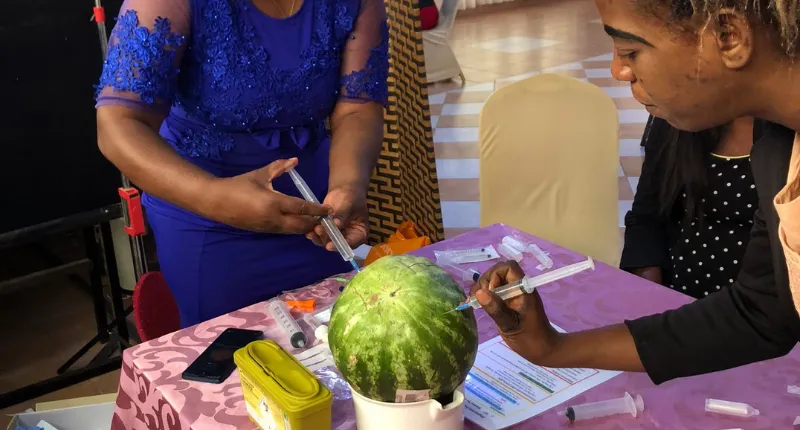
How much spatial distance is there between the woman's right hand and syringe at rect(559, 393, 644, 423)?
22.1 inches

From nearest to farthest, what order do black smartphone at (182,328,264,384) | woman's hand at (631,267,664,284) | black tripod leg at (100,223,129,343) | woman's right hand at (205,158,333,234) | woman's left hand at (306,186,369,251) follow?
black smartphone at (182,328,264,384)
woman's right hand at (205,158,333,234)
woman's left hand at (306,186,369,251)
woman's hand at (631,267,664,284)
black tripod leg at (100,223,129,343)

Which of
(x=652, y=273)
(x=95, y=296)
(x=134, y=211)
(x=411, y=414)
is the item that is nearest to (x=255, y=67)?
(x=411, y=414)

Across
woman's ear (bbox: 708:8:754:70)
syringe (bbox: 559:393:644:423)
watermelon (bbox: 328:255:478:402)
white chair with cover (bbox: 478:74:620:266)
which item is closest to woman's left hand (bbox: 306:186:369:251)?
watermelon (bbox: 328:255:478:402)

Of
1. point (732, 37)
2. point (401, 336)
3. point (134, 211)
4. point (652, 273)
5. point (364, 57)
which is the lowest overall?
point (652, 273)

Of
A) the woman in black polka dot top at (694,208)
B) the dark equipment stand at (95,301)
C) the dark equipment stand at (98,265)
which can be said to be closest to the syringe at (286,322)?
the woman in black polka dot top at (694,208)

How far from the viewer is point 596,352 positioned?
1.07 metres

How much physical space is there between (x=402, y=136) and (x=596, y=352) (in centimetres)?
185

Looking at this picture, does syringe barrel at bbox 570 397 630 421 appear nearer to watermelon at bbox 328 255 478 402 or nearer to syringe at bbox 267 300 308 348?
watermelon at bbox 328 255 478 402

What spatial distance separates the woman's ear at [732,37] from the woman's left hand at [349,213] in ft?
2.70

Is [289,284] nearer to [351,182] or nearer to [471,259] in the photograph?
[351,182]

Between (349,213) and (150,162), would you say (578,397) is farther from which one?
(150,162)

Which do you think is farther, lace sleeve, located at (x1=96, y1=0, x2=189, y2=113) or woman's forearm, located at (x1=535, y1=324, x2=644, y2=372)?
lace sleeve, located at (x1=96, y1=0, x2=189, y2=113)

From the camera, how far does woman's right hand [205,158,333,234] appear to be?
1.30 meters

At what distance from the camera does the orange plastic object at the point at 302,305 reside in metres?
1.38
